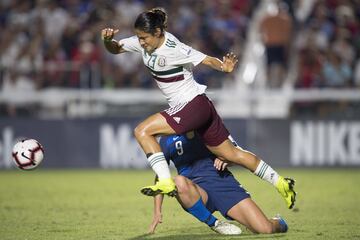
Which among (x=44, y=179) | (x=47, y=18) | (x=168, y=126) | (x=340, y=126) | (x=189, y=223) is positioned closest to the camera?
(x=168, y=126)

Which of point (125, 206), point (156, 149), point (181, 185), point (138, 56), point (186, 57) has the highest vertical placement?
point (138, 56)

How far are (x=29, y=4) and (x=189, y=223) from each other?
10.1 m

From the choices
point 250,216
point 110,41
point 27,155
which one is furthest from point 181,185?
point 27,155

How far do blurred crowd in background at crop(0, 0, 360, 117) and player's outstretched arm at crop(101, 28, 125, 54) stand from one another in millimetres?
7543

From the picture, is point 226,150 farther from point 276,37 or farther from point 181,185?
point 276,37

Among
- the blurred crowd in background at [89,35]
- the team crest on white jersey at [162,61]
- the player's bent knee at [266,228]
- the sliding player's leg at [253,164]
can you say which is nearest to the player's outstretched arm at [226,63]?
the team crest on white jersey at [162,61]

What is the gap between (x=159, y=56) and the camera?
852 cm

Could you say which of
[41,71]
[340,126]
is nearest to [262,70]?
[340,126]

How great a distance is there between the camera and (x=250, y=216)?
27.7 feet

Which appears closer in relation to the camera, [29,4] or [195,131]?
[195,131]

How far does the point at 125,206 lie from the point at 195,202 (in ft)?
11.5

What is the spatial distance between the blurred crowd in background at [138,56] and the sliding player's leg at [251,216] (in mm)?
8596

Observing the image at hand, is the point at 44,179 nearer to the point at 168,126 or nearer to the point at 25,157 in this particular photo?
the point at 25,157

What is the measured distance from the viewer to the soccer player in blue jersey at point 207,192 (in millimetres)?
8414
